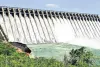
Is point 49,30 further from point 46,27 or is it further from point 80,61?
point 80,61

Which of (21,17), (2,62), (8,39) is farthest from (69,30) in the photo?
(2,62)

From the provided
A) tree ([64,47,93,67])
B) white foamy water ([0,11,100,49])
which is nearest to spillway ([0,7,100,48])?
white foamy water ([0,11,100,49])

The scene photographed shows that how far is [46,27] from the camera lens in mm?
72375

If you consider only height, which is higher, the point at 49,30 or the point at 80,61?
the point at 80,61

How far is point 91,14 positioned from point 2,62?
72428 millimetres

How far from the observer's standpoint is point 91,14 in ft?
306

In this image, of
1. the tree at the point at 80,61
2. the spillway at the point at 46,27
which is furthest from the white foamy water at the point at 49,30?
the tree at the point at 80,61

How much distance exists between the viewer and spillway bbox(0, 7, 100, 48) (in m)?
65.5

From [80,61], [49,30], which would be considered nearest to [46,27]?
[49,30]

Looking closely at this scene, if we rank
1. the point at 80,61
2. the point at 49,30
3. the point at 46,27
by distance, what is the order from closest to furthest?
the point at 80,61, the point at 46,27, the point at 49,30

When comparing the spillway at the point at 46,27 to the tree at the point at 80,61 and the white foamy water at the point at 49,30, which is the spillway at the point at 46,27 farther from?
the tree at the point at 80,61

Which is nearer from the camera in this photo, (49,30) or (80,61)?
(80,61)

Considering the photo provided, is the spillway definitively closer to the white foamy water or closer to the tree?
the white foamy water

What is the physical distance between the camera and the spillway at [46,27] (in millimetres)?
65500
